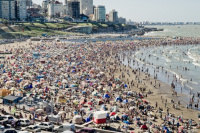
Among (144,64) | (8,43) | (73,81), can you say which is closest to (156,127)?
(73,81)

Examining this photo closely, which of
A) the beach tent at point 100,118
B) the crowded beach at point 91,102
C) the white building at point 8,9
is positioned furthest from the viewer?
the white building at point 8,9

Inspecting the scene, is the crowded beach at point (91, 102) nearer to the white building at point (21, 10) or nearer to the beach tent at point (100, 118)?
the beach tent at point (100, 118)

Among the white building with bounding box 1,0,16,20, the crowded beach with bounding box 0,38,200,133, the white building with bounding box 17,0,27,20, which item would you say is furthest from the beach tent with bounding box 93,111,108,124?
the white building with bounding box 17,0,27,20

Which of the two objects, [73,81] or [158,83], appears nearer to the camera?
[73,81]

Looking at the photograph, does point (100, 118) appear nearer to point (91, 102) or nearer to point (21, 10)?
point (91, 102)

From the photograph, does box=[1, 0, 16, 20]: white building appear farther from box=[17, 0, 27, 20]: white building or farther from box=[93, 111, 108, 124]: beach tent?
box=[93, 111, 108, 124]: beach tent

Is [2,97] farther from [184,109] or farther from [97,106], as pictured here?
[184,109]

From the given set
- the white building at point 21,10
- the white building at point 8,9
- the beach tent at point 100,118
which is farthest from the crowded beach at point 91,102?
the white building at point 21,10

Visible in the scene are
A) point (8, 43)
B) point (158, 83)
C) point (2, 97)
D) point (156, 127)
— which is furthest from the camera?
point (8, 43)

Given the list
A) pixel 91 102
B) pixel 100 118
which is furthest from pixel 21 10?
pixel 100 118
